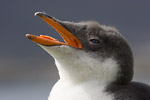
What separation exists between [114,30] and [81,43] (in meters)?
0.21

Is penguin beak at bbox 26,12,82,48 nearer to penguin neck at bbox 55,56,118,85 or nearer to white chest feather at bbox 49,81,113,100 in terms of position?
penguin neck at bbox 55,56,118,85

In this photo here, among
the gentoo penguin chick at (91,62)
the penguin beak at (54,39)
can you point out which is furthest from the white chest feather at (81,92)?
the penguin beak at (54,39)

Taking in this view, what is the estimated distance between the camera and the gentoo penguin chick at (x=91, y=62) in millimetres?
2393

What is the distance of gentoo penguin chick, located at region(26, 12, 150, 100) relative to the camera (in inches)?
94.2

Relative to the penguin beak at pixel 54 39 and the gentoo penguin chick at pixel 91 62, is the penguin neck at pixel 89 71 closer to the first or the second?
the gentoo penguin chick at pixel 91 62

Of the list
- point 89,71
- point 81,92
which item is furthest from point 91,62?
point 81,92

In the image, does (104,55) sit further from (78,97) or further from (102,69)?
(78,97)

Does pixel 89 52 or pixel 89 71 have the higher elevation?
pixel 89 52

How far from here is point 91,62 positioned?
→ 2.44 m

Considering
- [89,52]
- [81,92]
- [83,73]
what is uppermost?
[89,52]

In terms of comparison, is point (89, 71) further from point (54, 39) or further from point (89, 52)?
point (54, 39)

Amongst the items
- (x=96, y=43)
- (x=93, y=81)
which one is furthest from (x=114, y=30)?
(x=93, y=81)

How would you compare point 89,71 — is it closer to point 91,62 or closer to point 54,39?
point 91,62

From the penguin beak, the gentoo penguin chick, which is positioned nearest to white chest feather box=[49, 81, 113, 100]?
the gentoo penguin chick
